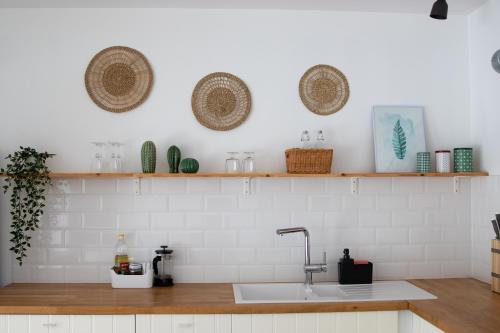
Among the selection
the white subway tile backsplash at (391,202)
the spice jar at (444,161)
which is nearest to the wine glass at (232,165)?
the white subway tile backsplash at (391,202)

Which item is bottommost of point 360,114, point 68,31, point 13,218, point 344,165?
point 13,218

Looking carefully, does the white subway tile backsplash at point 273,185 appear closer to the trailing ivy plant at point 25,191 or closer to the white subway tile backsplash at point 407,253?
the white subway tile backsplash at point 407,253

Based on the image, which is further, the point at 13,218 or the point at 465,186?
the point at 465,186

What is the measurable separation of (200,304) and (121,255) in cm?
75

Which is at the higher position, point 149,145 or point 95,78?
point 95,78

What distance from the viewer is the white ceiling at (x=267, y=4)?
303cm

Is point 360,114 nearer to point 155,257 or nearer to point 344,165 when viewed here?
point 344,165

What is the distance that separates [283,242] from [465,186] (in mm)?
1295

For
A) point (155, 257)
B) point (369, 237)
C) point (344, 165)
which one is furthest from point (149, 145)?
point (369, 237)

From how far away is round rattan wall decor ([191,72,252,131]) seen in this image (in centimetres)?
313

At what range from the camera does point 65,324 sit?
2.50m

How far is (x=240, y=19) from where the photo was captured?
3.18m

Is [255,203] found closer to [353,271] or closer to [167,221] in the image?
[167,221]

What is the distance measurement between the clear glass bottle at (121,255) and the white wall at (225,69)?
50 cm
